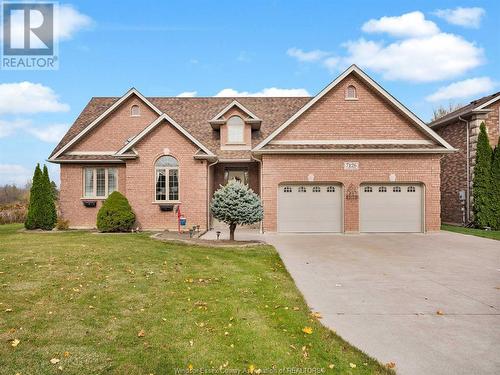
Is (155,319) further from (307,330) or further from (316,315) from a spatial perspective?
(316,315)

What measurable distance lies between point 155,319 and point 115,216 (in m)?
12.3

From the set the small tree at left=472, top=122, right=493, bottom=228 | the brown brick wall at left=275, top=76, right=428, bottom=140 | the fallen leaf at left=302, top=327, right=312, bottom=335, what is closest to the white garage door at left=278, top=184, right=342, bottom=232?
the brown brick wall at left=275, top=76, right=428, bottom=140

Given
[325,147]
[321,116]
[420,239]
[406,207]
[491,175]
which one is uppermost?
[321,116]

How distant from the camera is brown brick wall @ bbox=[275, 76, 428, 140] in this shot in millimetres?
17406

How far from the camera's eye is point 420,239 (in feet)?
49.3

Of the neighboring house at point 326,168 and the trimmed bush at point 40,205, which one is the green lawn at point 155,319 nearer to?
the neighboring house at point 326,168

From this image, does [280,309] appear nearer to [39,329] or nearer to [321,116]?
[39,329]

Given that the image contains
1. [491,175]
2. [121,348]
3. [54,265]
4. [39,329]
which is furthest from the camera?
[491,175]

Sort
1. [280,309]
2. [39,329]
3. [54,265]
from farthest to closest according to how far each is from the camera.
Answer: [54,265], [280,309], [39,329]

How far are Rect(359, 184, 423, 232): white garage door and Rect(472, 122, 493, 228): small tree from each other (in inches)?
190

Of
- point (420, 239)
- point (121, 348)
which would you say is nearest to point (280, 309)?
point (121, 348)

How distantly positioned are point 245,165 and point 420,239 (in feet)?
32.8

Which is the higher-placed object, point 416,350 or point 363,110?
point 363,110

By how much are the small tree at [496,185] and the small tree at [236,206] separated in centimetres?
1430
